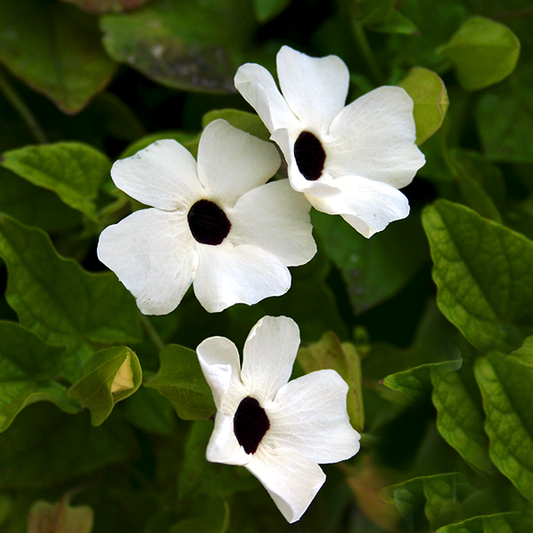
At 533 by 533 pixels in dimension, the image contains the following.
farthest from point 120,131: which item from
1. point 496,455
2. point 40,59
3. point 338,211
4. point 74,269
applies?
point 496,455

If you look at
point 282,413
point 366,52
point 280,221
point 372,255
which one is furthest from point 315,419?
point 366,52

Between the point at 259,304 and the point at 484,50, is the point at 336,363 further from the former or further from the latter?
the point at 484,50

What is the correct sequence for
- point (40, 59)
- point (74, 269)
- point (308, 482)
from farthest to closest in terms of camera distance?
point (40, 59) < point (74, 269) < point (308, 482)

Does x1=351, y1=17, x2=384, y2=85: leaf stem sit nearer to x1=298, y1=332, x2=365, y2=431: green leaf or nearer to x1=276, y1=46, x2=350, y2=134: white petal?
x1=276, y1=46, x2=350, y2=134: white petal

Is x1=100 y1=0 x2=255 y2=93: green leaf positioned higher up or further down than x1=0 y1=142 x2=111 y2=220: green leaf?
higher up

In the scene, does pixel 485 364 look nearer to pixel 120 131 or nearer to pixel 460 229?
pixel 460 229

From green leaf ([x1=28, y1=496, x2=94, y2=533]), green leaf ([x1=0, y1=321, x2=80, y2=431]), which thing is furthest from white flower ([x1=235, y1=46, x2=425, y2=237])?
green leaf ([x1=28, y1=496, x2=94, y2=533])
